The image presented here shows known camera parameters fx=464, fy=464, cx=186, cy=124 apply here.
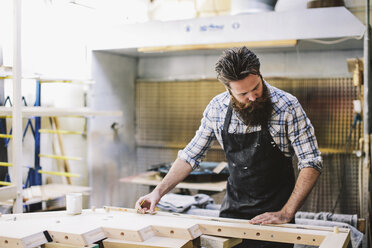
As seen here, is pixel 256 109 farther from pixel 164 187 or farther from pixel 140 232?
pixel 140 232

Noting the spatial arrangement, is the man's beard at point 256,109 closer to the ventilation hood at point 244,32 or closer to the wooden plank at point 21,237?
the wooden plank at point 21,237

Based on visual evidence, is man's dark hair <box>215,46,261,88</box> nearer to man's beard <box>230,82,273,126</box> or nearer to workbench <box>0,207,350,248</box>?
man's beard <box>230,82,273,126</box>

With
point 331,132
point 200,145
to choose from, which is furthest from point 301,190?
point 331,132

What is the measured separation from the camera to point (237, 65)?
78.4 inches

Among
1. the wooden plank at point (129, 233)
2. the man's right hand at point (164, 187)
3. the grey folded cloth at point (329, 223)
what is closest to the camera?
the wooden plank at point (129, 233)

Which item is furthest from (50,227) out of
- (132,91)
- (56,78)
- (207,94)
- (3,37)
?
(132,91)

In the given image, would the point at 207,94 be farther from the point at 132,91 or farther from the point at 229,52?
the point at 229,52

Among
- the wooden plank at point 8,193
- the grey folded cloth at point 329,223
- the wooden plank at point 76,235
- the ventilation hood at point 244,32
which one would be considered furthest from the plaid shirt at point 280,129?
the ventilation hood at point 244,32

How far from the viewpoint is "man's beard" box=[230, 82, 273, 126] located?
2156 mm

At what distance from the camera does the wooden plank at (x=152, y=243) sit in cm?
173

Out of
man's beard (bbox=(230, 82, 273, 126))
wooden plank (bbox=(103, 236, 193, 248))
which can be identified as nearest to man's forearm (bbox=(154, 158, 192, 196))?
man's beard (bbox=(230, 82, 273, 126))

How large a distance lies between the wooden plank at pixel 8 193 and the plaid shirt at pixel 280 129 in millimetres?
958

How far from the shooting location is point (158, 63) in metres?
5.49

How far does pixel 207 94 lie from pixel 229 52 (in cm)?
307
